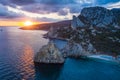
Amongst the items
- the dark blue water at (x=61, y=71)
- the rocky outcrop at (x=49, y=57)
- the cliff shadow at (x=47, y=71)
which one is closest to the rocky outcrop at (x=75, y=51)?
the dark blue water at (x=61, y=71)

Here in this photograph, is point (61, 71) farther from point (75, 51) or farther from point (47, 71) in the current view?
point (75, 51)

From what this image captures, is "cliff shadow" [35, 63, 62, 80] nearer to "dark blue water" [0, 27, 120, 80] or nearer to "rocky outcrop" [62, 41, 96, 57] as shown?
"dark blue water" [0, 27, 120, 80]

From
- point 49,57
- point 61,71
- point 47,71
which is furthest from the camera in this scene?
point 49,57

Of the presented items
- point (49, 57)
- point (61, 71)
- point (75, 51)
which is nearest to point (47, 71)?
point (61, 71)

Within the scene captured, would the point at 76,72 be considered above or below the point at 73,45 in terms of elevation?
below

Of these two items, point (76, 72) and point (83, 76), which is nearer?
point (83, 76)

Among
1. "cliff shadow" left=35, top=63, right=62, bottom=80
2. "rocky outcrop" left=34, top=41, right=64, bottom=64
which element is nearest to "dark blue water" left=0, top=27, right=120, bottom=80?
"cliff shadow" left=35, top=63, right=62, bottom=80

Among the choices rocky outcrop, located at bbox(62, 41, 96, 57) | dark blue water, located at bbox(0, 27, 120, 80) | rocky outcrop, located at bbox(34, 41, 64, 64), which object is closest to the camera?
dark blue water, located at bbox(0, 27, 120, 80)

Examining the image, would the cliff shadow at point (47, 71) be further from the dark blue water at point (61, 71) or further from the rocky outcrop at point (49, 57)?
the rocky outcrop at point (49, 57)

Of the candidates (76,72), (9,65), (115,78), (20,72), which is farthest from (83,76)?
(9,65)

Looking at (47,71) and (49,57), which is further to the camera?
(49,57)

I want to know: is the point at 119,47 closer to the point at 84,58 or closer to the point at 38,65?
the point at 84,58
